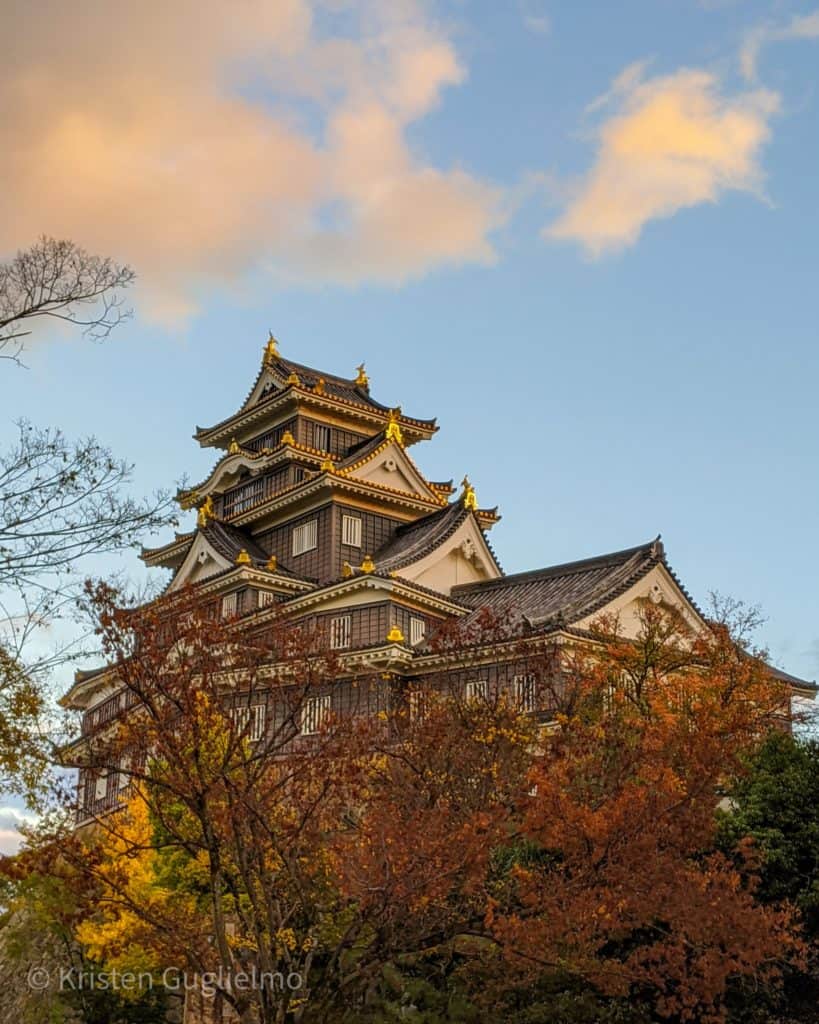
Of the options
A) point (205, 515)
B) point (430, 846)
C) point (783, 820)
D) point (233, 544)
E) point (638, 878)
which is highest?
point (205, 515)

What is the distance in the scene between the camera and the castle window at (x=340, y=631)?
120 feet

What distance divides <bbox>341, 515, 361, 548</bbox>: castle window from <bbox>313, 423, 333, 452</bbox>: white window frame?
419 cm

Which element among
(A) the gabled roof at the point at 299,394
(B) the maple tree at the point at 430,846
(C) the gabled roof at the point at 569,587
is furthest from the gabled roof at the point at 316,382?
(B) the maple tree at the point at 430,846

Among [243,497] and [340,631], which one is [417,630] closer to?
[340,631]

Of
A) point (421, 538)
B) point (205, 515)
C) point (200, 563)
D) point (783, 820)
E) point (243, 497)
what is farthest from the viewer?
point (243, 497)

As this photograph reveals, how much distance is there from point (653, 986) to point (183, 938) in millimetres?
8889

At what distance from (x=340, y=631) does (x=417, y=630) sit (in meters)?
2.33

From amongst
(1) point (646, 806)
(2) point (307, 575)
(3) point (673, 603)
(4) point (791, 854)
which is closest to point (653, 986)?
Result: (4) point (791, 854)

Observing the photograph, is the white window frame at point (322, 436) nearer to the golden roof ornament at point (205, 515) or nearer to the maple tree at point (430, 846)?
the golden roof ornament at point (205, 515)

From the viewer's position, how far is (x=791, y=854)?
21172 millimetres

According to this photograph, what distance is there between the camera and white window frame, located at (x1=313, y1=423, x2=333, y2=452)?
44.7 metres

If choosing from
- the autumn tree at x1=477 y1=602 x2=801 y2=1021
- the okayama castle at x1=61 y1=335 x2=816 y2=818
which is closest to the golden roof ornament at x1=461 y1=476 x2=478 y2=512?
the okayama castle at x1=61 y1=335 x2=816 y2=818

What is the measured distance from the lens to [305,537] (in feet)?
137

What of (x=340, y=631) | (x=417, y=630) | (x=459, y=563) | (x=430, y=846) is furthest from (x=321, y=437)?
(x=430, y=846)
